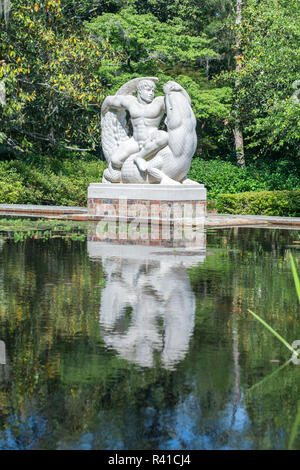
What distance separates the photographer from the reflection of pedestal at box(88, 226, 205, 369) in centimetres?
634

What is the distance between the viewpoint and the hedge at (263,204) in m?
24.2

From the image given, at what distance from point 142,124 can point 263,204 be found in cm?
568

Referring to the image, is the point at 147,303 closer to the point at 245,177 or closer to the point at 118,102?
the point at 118,102

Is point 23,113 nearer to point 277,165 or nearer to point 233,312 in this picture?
point 277,165

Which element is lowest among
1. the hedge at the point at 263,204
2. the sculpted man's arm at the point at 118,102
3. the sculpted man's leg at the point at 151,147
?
the hedge at the point at 263,204

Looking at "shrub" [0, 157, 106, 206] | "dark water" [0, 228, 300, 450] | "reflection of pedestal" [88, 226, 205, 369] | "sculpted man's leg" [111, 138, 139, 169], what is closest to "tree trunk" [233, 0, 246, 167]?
"shrub" [0, 157, 106, 206]

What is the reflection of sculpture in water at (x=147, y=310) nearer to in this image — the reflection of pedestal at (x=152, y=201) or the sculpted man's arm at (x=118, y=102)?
the reflection of pedestal at (x=152, y=201)

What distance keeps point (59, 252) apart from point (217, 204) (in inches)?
486

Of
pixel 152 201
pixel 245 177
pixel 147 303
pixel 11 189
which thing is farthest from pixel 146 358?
pixel 245 177

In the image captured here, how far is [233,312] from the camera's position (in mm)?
7992

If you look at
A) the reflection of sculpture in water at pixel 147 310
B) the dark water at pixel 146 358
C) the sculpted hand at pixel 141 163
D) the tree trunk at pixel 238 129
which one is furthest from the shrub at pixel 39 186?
the dark water at pixel 146 358

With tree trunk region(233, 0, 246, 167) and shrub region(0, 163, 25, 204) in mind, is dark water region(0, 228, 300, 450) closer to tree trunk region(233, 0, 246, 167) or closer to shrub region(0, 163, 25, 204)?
shrub region(0, 163, 25, 204)

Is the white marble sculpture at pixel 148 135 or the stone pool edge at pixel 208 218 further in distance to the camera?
the stone pool edge at pixel 208 218

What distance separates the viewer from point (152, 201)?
65.8 ft
